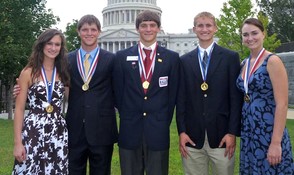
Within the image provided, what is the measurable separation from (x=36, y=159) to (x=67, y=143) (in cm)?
43

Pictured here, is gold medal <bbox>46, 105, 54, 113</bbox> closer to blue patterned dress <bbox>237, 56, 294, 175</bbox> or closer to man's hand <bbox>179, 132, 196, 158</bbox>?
man's hand <bbox>179, 132, 196, 158</bbox>

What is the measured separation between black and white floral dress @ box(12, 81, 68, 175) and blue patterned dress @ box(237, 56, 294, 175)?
225 centimetres

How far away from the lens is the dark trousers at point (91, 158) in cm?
514

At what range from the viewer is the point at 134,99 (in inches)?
194

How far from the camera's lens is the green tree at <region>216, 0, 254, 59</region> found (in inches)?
1186

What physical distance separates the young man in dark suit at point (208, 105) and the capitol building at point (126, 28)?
8896 cm

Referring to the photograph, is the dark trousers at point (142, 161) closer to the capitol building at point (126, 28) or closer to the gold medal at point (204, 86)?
the gold medal at point (204, 86)

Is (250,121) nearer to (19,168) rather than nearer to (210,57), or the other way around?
(210,57)

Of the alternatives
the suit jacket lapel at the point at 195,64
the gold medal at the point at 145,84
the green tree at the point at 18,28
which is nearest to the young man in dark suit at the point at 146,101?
the gold medal at the point at 145,84

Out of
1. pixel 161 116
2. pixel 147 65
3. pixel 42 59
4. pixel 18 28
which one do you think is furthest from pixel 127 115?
pixel 18 28

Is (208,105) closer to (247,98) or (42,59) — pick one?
(247,98)

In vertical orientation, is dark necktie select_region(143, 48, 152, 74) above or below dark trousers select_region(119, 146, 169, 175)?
above

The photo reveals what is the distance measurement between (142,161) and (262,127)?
4.93 feet

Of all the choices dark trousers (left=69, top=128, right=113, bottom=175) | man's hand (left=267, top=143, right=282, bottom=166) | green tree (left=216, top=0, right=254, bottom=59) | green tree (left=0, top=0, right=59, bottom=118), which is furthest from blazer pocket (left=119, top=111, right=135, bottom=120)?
green tree (left=216, top=0, right=254, bottom=59)
